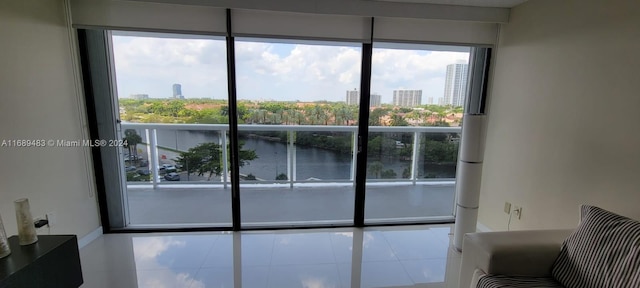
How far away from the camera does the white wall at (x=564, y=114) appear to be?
Answer: 64.0 inches

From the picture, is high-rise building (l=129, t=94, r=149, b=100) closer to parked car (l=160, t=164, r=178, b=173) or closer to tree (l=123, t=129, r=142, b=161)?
tree (l=123, t=129, r=142, b=161)

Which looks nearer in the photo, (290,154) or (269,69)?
(269,69)

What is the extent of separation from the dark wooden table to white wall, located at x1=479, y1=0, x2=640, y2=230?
11.0 ft

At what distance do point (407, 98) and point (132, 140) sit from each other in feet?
9.30

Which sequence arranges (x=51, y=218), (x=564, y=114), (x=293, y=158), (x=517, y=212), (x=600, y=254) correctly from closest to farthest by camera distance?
(x=600, y=254), (x=564, y=114), (x=51, y=218), (x=517, y=212), (x=293, y=158)

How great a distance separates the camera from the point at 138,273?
204 centimetres

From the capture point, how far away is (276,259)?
7.40ft

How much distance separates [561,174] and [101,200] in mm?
4011

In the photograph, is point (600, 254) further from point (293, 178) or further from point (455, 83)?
point (293, 178)

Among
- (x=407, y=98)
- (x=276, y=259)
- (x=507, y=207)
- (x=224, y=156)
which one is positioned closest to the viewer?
(x=276, y=259)

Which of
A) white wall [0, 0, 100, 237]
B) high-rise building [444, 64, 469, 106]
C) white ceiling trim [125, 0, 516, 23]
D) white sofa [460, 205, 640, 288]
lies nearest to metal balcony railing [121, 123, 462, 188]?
high-rise building [444, 64, 469, 106]

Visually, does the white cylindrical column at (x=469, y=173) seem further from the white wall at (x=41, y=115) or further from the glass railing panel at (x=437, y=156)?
the white wall at (x=41, y=115)

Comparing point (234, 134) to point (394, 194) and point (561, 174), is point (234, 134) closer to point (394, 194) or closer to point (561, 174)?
point (394, 194)

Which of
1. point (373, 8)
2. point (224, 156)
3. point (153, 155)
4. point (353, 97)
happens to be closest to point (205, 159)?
point (224, 156)
